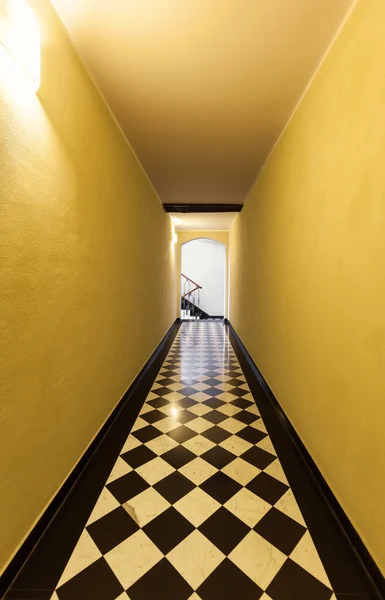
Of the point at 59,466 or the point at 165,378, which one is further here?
the point at 165,378

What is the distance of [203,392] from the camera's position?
3604 millimetres

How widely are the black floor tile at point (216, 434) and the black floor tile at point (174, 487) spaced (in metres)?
0.54

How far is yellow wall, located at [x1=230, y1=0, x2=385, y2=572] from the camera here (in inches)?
52.2

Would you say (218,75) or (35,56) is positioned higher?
(218,75)

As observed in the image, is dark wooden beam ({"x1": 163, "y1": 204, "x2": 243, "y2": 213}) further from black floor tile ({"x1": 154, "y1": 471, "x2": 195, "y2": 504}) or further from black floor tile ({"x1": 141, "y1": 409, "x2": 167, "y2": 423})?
black floor tile ({"x1": 154, "y1": 471, "x2": 195, "y2": 504})

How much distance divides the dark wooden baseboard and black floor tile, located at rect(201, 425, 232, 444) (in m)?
0.75

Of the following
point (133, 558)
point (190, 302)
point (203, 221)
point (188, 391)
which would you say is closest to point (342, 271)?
point (133, 558)

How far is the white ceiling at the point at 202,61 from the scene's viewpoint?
1.63 m

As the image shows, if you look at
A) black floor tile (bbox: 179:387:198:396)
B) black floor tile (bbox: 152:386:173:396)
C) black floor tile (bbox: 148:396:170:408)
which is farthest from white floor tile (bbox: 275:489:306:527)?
black floor tile (bbox: 152:386:173:396)

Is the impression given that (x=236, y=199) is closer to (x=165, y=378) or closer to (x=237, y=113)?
(x=237, y=113)

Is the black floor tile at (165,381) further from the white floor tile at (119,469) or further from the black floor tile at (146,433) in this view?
the white floor tile at (119,469)

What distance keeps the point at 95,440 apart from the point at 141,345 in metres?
1.89

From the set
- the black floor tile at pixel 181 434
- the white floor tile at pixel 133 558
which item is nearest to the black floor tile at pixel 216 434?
the black floor tile at pixel 181 434

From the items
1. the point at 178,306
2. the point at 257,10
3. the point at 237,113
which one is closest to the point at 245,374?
the point at 237,113
